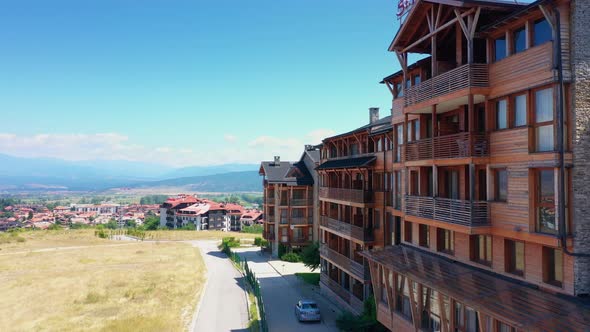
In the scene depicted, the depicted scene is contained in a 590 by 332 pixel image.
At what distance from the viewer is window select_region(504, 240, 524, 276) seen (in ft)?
46.6

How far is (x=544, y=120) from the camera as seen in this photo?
515 inches

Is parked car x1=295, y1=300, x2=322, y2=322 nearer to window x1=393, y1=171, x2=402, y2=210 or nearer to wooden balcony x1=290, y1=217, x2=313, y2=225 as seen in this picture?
window x1=393, y1=171, x2=402, y2=210

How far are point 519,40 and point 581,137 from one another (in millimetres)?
4264

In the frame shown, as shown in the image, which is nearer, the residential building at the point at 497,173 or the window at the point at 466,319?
the residential building at the point at 497,173

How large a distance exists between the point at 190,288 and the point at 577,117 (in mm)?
37910

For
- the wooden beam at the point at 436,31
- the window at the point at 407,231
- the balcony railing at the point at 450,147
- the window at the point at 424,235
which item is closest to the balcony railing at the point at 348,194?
the window at the point at 407,231

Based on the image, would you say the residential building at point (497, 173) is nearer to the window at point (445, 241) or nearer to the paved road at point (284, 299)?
the window at point (445, 241)

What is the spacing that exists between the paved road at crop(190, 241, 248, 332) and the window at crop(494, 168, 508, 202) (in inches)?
787

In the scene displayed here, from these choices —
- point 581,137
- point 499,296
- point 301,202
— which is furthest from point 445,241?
point 301,202

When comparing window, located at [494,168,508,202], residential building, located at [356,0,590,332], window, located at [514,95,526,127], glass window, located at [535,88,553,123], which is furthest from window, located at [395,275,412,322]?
glass window, located at [535,88,553,123]

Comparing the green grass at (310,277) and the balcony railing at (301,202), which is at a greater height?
the balcony railing at (301,202)

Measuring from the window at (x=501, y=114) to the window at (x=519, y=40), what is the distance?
1843 millimetres

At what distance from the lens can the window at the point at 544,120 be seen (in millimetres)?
12836

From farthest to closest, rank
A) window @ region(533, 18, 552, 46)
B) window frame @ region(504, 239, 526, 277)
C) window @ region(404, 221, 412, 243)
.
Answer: window @ region(404, 221, 412, 243), window frame @ region(504, 239, 526, 277), window @ region(533, 18, 552, 46)
